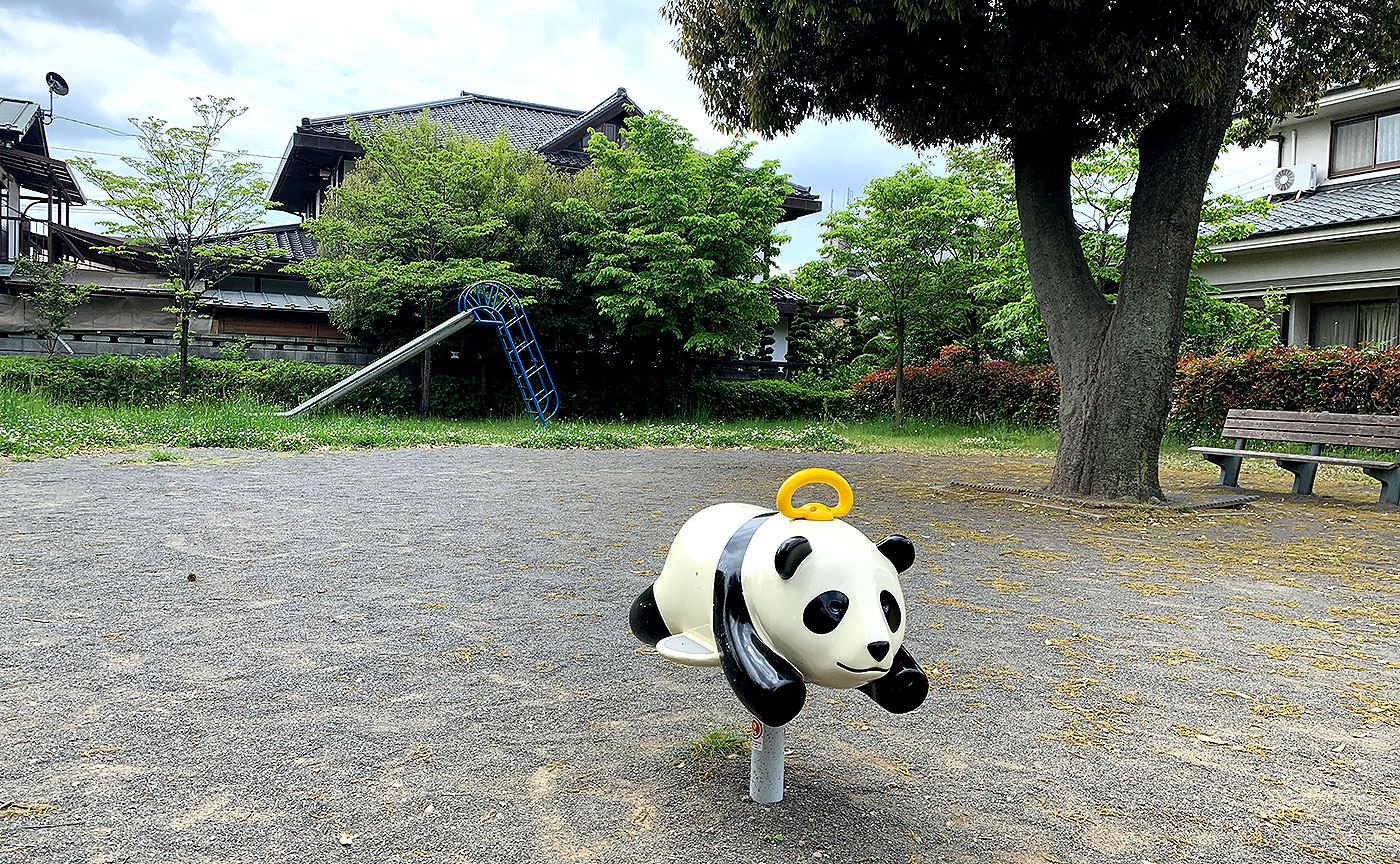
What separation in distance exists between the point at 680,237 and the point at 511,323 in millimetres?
3619

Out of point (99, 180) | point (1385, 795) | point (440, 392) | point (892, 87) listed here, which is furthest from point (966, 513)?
point (99, 180)

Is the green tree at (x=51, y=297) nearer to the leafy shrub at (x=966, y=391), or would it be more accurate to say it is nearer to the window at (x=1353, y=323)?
the leafy shrub at (x=966, y=391)

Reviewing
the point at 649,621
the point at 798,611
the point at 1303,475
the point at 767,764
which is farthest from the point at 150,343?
the point at 798,611

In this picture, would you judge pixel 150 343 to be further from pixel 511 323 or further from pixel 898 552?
pixel 898 552

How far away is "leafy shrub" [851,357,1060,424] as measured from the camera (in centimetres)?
1595

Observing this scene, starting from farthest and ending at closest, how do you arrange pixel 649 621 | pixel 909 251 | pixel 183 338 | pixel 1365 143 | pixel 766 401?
pixel 766 401 → pixel 1365 143 → pixel 909 251 → pixel 183 338 → pixel 649 621

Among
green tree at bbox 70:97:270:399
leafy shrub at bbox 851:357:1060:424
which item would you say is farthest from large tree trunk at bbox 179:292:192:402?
leafy shrub at bbox 851:357:1060:424

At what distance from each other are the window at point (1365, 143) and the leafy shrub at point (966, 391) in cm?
842

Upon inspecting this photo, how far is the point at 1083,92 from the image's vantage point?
6977 millimetres

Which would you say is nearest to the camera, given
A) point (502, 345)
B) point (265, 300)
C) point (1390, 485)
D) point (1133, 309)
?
point (1133, 309)

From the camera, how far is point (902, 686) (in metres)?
2.04

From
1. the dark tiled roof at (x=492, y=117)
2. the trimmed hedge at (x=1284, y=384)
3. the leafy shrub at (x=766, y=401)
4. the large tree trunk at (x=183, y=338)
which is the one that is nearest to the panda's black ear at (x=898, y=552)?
the trimmed hedge at (x=1284, y=384)

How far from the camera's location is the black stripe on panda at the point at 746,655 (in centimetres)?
183

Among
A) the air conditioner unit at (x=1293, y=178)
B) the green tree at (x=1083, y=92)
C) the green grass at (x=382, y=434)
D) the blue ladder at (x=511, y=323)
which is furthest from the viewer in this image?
the air conditioner unit at (x=1293, y=178)
